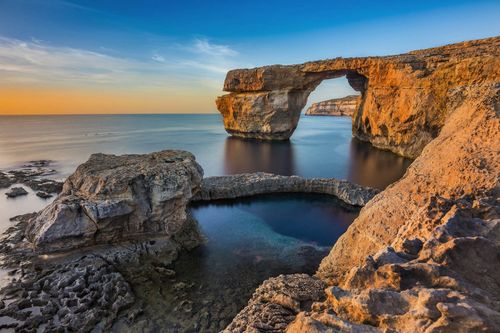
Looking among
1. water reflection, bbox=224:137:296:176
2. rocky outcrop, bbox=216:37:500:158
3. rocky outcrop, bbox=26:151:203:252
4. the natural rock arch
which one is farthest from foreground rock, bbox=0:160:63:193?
the natural rock arch

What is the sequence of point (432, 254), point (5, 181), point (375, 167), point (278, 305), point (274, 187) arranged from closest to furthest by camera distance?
point (432, 254) < point (278, 305) < point (274, 187) < point (5, 181) < point (375, 167)

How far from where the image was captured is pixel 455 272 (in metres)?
4.71

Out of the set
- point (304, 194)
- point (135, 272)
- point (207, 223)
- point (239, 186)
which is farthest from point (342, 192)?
point (135, 272)

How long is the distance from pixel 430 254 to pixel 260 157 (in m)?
30.7

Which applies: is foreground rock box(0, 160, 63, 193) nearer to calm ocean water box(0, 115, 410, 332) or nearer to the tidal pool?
calm ocean water box(0, 115, 410, 332)

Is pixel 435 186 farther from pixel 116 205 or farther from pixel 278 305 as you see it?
pixel 116 205

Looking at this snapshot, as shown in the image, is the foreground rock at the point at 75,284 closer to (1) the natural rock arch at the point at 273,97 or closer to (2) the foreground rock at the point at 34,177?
(2) the foreground rock at the point at 34,177

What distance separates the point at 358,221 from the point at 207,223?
1004 cm

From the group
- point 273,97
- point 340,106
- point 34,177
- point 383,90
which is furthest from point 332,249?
point 340,106

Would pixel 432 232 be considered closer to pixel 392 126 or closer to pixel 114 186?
pixel 114 186

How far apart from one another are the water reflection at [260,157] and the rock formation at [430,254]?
64.3ft

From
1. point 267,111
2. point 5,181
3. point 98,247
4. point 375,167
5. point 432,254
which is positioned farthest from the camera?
point 267,111

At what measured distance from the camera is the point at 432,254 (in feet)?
16.6

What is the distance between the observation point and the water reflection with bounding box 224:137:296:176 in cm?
2952
